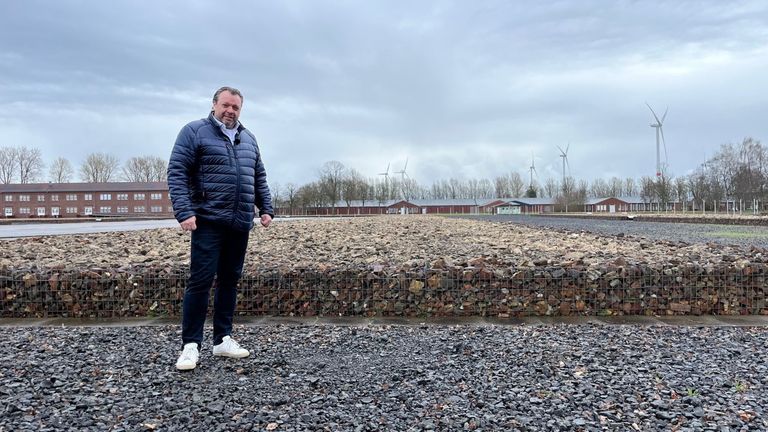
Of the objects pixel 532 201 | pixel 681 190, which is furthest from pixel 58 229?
pixel 532 201

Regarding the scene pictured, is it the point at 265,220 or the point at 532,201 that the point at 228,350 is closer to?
the point at 265,220

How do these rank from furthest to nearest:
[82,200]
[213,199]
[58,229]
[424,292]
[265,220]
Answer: [82,200] → [58,229] → [424,292] → [265,220] → [213,199]

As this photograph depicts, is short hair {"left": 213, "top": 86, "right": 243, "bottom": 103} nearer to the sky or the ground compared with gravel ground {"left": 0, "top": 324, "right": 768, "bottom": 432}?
nearer to the sky

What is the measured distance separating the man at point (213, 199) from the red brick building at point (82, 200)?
325 feet

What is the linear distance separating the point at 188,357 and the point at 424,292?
247cm

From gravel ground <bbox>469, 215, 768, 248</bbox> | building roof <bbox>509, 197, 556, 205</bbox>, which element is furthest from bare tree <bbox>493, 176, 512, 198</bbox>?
gravel ground <bbox>469, 215, 768, 248</bbox>

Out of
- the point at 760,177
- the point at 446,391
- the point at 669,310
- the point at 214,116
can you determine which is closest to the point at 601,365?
the point at 446,391

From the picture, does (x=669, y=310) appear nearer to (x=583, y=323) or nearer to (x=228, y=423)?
(x=583, y=323)

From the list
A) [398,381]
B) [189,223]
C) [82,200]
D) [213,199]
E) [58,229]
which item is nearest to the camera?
[398,381]

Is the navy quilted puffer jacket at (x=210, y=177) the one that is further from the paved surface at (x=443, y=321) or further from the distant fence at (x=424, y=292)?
the distant fence at (x=424, y=292)

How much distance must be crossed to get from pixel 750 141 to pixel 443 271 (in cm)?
8512

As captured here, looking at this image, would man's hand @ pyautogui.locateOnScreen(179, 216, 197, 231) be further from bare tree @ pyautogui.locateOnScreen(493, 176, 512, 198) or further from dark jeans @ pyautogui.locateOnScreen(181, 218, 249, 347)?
bare tree @ pyautogui.locateOnScreen(493, 176, 512, 198)

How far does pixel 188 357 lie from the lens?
358 centimetres

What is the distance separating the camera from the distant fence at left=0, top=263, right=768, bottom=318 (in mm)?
5281
